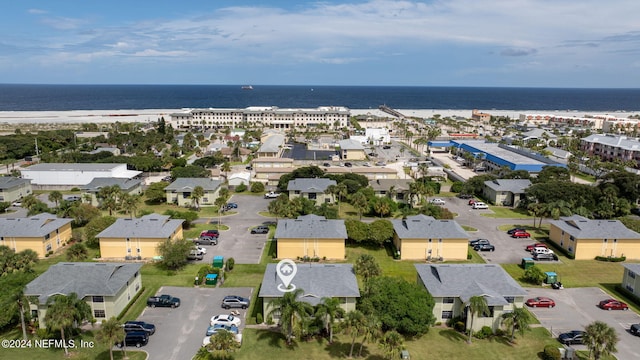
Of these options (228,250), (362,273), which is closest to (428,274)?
(362,273)

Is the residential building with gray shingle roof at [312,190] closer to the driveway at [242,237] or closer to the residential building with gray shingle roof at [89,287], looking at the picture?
the driveway at [242,237]

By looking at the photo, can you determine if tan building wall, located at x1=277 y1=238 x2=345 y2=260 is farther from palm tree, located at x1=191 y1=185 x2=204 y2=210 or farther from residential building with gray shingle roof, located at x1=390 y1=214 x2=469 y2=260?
palm tree, located at x1=191 y1=185 x2=204 y2=210

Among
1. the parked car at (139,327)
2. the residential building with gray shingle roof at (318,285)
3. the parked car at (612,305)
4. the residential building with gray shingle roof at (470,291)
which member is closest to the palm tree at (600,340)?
the residential building with gray shingle roof at (470,291)

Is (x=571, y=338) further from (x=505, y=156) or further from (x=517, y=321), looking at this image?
(x=505, y=156)

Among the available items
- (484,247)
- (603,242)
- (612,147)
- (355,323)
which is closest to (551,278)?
(484,247)

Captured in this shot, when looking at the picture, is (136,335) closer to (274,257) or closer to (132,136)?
(274,257)

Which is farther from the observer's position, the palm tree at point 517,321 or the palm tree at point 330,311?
the palm tree at point 517,321

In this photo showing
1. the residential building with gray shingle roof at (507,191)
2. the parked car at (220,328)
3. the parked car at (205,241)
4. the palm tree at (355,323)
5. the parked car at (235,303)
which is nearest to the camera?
the palm tree at (355,323)
